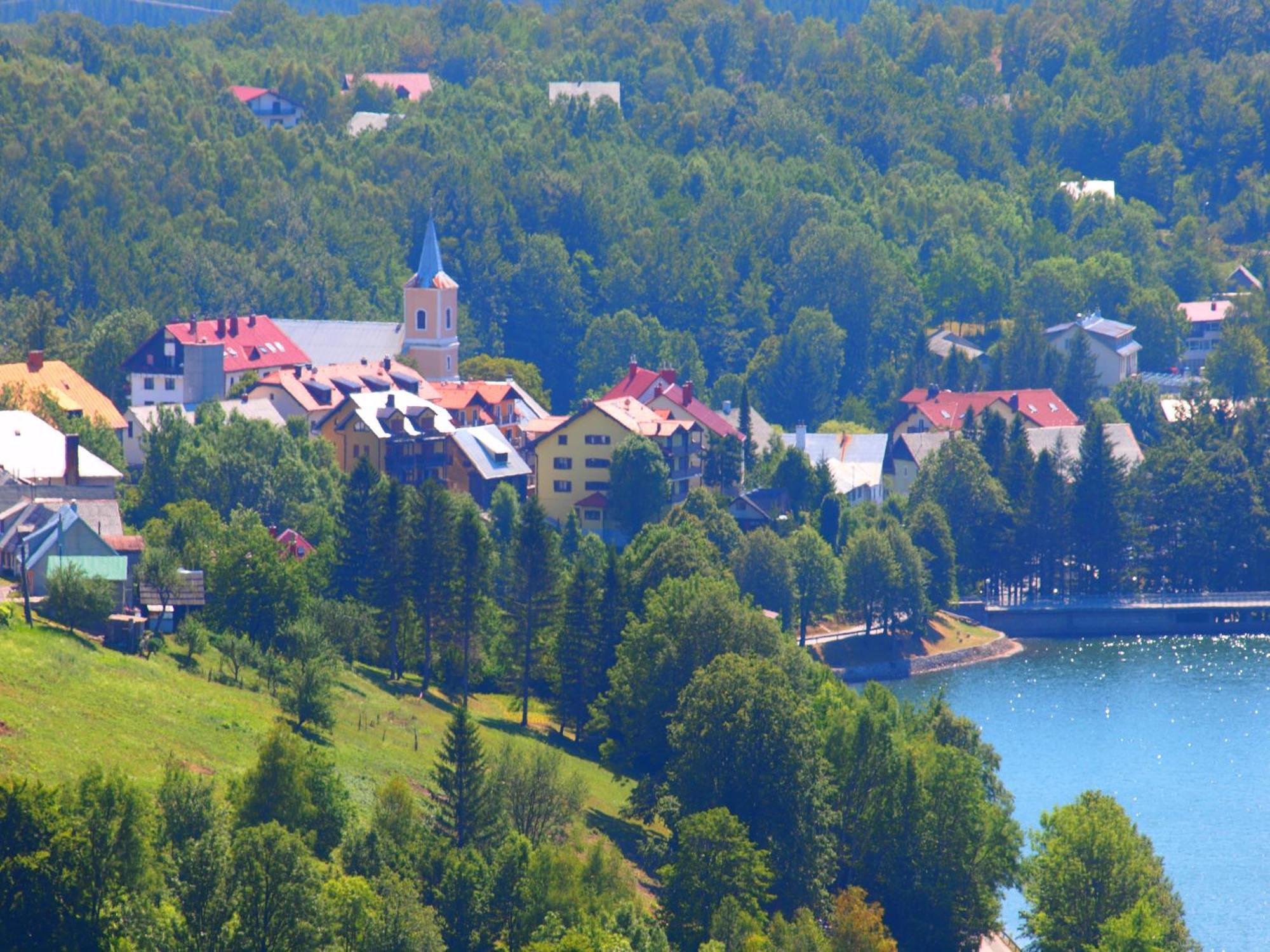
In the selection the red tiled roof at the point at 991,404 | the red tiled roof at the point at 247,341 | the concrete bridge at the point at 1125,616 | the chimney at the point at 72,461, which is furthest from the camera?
the red tiled roof at the point at 991,404

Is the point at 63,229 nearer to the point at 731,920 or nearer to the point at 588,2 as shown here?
the point at 588,2

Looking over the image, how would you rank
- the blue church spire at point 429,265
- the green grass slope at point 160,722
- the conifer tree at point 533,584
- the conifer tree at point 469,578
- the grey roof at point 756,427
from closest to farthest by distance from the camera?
1. the green grass slope at point 160,722
2. the conifer tree at point 469,578
3. the conifer tree at point 533,584
4. the grey roof at point 756,427
5. the blue church spire at point 429,265

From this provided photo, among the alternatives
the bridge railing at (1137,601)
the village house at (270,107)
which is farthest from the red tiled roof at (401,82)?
the bridge railing at (1137,601)

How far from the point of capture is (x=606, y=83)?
169 metres

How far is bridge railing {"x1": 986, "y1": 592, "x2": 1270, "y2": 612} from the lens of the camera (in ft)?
289

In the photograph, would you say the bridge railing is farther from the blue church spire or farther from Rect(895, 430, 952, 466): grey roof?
the blue church spire

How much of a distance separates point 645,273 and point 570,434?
148 feet

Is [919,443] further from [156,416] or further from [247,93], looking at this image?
[247,93]

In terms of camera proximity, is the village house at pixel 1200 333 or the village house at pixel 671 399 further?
the village house at pixel 1200 333

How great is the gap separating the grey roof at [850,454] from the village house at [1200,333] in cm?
3296

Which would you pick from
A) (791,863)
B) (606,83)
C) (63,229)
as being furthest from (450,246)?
(791,863)

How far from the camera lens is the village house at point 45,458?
224 ft

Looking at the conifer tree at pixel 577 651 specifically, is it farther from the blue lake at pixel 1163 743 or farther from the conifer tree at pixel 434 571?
the blue lake at pixel 1163 743

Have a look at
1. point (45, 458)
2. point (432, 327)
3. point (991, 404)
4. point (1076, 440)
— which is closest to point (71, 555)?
point (45, 458)
